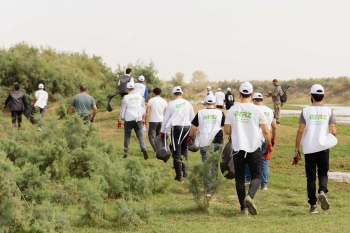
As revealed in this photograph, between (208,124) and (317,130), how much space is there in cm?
214

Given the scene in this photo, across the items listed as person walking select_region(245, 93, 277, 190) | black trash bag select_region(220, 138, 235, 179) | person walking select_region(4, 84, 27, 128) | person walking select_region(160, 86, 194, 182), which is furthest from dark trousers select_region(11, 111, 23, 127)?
black trash bag select_region(220, 138, 235, 179)

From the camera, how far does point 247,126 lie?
8.26 meters

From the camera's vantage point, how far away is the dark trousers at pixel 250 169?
8.23m

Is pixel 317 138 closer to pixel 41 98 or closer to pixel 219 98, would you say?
pixel 41 98

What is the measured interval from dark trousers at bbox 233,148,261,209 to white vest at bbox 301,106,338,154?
2.98 feet

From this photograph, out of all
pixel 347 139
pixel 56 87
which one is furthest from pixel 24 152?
pixel 56 87

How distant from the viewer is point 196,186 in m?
8.70

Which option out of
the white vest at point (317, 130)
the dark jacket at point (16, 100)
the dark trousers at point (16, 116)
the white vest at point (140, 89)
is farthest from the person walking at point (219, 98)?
the white vest at point (317, 130)

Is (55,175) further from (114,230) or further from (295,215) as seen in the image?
(295,215)

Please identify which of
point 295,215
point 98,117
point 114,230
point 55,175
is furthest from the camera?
point 98,117

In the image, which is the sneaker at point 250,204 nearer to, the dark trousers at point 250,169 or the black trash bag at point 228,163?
the dark trousers at point 250,169

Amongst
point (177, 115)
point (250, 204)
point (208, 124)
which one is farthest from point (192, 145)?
point (250, 204)

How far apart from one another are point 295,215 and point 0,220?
4350 mm

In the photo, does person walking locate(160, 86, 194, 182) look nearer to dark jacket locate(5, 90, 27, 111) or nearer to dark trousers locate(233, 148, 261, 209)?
dark trousers locate(233, 148, 261, 209)
